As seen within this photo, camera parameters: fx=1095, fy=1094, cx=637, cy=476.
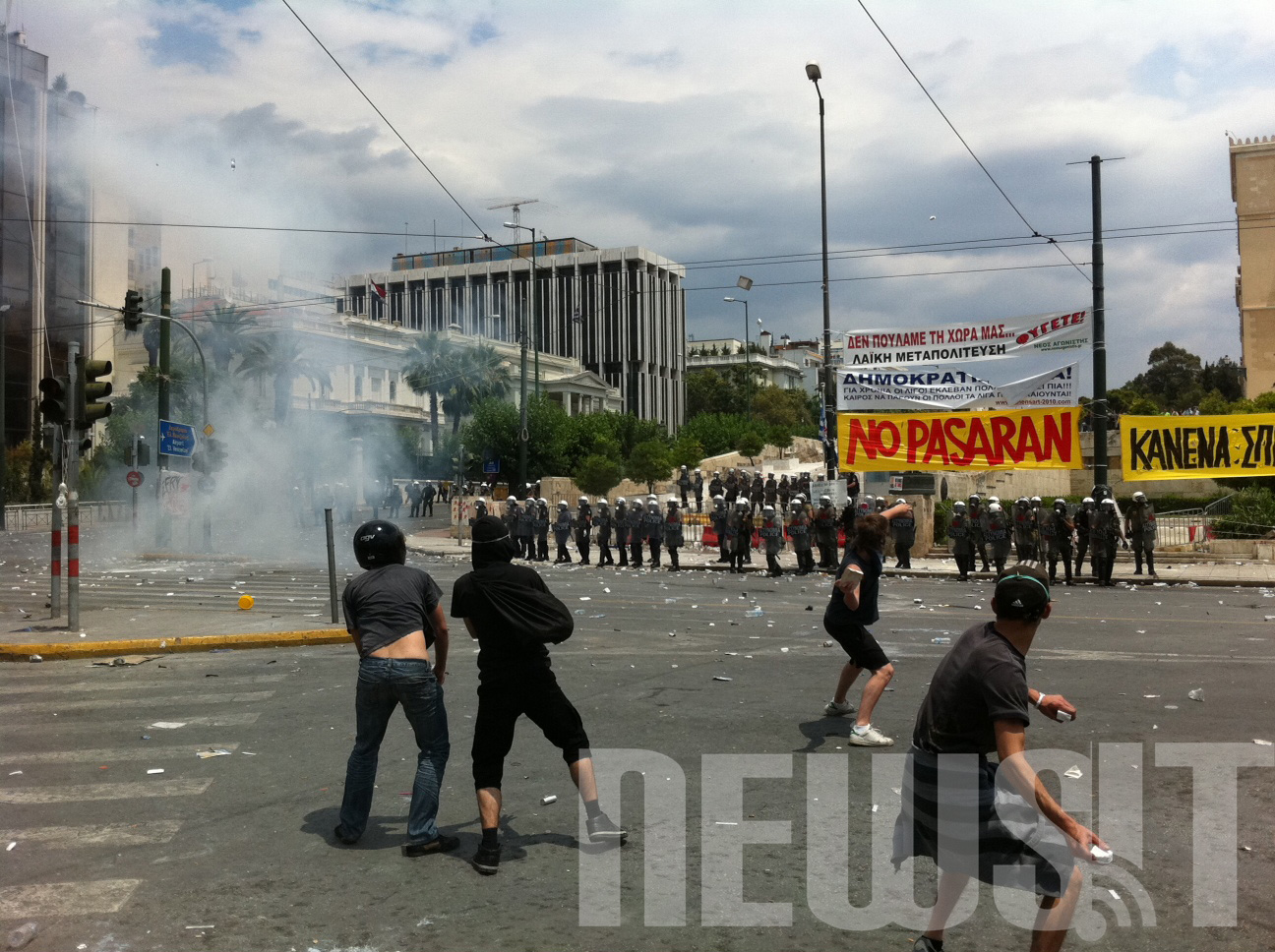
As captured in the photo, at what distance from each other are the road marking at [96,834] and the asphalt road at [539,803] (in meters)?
0.02

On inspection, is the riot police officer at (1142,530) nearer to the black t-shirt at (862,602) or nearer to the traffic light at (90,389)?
the black t-shirt at (862,602)

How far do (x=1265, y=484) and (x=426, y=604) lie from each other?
3009cm

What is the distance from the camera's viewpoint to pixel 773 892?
455 centimetres

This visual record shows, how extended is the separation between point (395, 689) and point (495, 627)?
0.57 meters

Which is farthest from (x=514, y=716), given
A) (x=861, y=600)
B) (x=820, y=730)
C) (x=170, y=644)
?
(x=170, y=644)

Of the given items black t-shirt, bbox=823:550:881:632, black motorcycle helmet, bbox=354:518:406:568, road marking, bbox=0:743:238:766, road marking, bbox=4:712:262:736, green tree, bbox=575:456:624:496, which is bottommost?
road marking, bbox=0:743:238:766

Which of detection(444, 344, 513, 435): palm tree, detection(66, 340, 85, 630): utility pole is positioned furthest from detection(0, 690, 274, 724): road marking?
detection(444, 344, 513, 435): palm tree

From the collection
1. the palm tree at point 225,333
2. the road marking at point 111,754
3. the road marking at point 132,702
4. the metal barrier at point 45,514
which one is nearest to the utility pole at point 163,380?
the palm tree at point 225,333

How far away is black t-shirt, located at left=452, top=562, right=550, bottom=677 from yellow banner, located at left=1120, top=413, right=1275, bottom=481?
19.1 metres

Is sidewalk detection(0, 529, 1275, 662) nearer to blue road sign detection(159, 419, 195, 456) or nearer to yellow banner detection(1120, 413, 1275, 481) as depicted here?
blue road sign detection(159, 419, 195, 456)

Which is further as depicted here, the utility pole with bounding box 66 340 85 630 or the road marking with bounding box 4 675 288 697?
the utility pole with bounding box 66 340 85 630

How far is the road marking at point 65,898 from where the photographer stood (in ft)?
14.3

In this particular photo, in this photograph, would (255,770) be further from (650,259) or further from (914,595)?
(650,259)

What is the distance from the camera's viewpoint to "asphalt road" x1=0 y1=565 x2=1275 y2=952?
13.9ft
